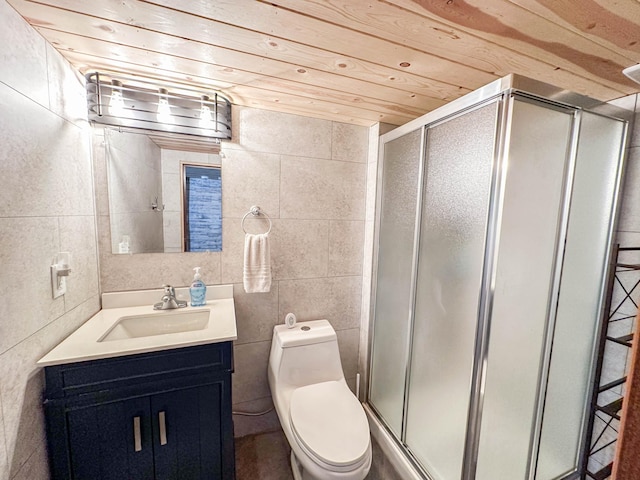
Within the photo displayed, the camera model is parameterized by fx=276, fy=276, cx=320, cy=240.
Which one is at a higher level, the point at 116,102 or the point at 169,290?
the point at 116,102

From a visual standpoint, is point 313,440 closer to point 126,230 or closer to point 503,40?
point 126,230

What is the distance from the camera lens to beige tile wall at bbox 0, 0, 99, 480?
2.93ft

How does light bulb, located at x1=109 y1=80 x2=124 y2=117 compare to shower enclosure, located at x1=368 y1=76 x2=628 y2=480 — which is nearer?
shower enclosure, located at x1=368 y1=76 x2=628 y2=480

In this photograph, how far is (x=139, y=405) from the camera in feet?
3.79

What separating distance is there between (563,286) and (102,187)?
228 cm

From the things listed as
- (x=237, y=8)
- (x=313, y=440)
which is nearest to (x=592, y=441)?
(x=313, y=440)

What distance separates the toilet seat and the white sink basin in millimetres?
678

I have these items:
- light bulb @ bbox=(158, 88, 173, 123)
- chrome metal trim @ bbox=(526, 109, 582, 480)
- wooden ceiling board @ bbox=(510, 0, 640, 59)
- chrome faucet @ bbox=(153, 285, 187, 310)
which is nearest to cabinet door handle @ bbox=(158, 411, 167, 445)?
chrome faucet @ bbox=(153, 285, 187, 310)

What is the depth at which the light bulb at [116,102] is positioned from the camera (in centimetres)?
138

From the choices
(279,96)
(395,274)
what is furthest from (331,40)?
(395,274)

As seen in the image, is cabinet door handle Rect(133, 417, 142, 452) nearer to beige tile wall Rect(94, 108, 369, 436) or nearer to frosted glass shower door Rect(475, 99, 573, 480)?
beige tile wall Rect(94, 108, 369, 436)

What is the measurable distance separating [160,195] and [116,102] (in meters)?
0.49

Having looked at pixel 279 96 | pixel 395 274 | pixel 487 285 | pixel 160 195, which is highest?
pixel 279 96

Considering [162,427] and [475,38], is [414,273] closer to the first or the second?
[475,38]
